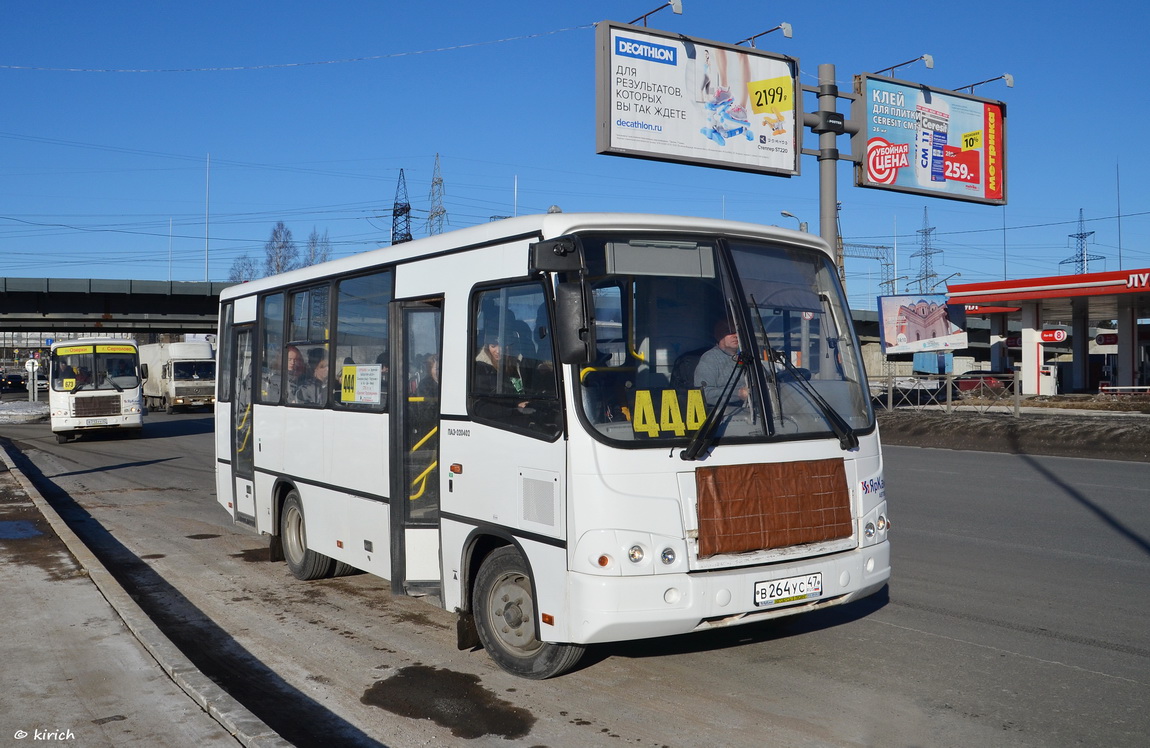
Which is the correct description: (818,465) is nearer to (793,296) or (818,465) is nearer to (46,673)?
(793,296)

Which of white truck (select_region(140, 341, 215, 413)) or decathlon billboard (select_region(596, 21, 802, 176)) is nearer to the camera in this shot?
decathlon billboard (select_region(596, 21, 802, 176))

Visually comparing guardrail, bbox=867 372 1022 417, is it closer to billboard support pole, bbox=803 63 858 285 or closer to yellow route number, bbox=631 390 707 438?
billboard support pole, bbox=803 63 858 285

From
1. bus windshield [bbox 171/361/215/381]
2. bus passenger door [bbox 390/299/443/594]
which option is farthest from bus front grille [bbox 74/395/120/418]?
bus passenger door [bbox 390/299/443/594]

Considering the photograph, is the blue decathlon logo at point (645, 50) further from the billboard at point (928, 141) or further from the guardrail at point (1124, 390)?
the guardrail at point (1124, 390)

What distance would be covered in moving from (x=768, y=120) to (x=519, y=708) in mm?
17185

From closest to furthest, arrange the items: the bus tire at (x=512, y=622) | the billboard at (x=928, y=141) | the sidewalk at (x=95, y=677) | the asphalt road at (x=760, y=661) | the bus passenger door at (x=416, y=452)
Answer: the sidewalk at (x=95, y=677)
the asphalt road at (x=760, y=661)
the bus tire at (x=512, y=622)
the bus passenger door at (x=416, y=452)
the billboard at (x=928, y=141)

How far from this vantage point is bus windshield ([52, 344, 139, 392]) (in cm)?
3014

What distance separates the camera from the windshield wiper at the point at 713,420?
5562mm

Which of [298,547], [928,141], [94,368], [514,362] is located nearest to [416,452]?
[514,362]

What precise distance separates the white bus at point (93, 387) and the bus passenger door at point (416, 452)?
26.2 meters

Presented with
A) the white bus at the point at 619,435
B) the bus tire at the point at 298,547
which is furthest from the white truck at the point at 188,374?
the white bus at the point at 619,435

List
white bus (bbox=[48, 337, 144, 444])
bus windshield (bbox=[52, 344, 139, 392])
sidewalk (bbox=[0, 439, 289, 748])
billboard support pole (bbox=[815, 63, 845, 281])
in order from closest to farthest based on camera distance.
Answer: sidewalk (bbox=[0, 439, 289, 748]) < billboard support pole (bbox=[815, 63, 845, 281]) < white bus (bbox=[48, 337, 144, 444]) < bus windshield (bbox=[52, 344, 139, 392])

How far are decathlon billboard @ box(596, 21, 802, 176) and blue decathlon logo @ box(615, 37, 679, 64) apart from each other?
0.06 feet

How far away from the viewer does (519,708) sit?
5.65 m
